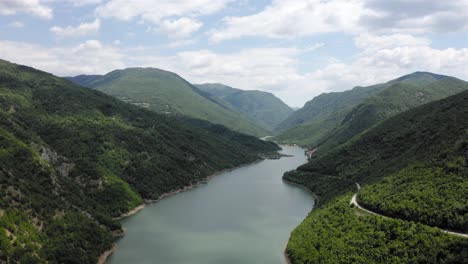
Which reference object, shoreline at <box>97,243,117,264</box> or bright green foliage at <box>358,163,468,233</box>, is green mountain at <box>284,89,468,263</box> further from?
shoreline at <box>97,243,117,264</box>

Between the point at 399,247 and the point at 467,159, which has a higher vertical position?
the point at 467,159

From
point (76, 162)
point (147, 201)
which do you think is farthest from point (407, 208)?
point (76, 162)

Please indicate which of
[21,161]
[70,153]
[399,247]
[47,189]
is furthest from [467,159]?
[70,153]

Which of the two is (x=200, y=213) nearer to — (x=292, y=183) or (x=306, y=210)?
(x=306, y=210)

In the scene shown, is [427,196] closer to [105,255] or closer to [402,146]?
[402,146]

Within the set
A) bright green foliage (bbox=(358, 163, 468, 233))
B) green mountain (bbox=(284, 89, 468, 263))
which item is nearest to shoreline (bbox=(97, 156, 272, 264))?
green mountain (bbox=(284, 89, 468, 263))

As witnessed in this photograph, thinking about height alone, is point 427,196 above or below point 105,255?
above

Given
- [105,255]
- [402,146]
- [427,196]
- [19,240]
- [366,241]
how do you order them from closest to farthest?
[19,240], [366,241], [427,196], [105,255], [402,146]
